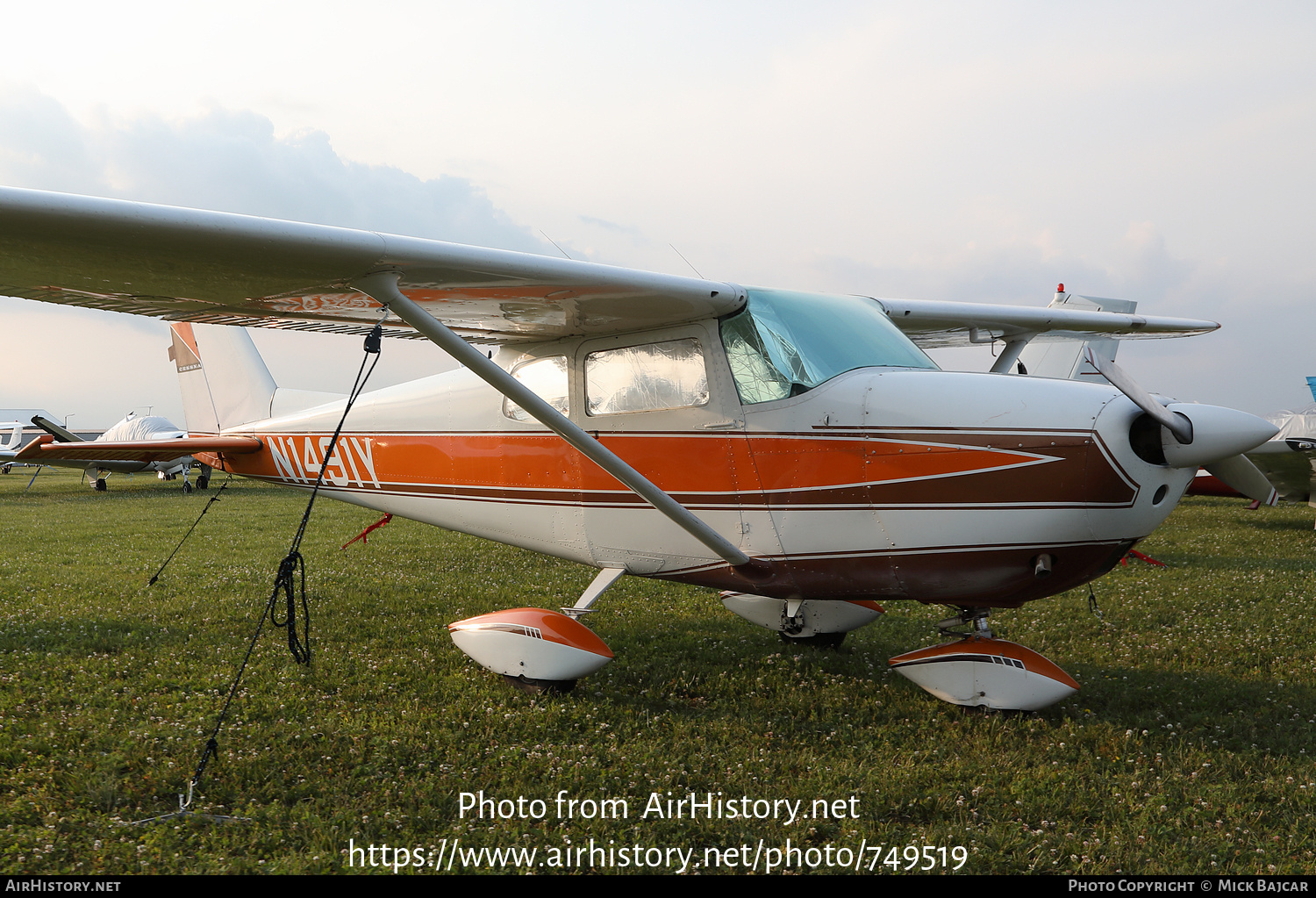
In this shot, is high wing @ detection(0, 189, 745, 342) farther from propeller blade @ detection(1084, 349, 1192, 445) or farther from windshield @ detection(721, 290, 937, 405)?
propeller blade @ detection(1084, 349, 1192, 445)

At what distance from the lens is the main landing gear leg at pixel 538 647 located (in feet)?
15.0

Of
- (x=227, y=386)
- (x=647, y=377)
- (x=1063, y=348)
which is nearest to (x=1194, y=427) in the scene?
(x=647, y=377)

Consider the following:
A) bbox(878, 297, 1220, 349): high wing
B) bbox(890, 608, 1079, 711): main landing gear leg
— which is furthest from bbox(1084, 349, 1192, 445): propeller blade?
bbox(878, 297, 1220, 349): high wing

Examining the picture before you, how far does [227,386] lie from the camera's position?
8.15 m

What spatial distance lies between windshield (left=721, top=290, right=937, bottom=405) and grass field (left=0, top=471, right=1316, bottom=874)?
75.7 inches

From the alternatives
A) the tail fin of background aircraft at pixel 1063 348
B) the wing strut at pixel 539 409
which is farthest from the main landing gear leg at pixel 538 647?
the tail fin of background aircraft at pixel 1063 348

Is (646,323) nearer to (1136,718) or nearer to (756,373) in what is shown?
(756,373)

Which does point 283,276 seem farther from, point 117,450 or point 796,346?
point 117,450

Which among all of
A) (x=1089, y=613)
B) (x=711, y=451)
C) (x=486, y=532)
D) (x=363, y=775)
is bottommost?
(x=1089, y=613)

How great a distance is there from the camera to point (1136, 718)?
14.3 ft

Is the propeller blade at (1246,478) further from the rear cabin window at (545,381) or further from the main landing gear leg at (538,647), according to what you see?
the rear cabin window at (545,381)

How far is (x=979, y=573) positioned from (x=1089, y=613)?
12.9ft
